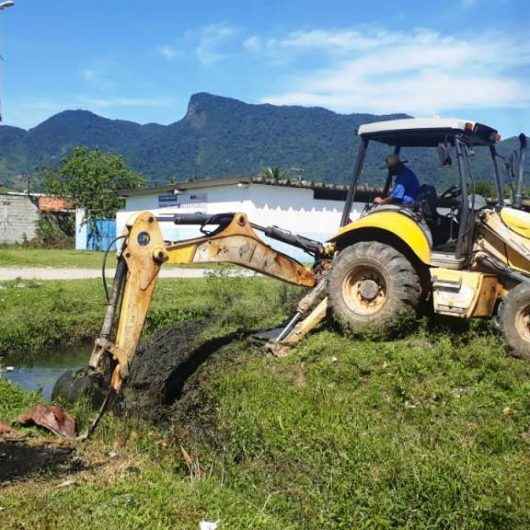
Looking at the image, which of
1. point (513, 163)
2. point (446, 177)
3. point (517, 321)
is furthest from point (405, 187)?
point (517, 321)

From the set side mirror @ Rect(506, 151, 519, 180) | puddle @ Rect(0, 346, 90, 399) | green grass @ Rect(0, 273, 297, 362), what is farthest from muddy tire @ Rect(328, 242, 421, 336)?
puddle @ Rect(0, 346, 90, 399)

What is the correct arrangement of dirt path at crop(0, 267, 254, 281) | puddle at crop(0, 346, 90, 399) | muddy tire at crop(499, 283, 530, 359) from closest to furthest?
1. muddy tire at crop(499, 283, 530, 359)
2. puddle at crop(0, 346, 90, 399)
3. dirt path at crop(0, 267, 254, 281)

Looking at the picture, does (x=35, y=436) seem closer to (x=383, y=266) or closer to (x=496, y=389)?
(x=383, y=266)

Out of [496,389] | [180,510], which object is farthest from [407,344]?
[180,510]

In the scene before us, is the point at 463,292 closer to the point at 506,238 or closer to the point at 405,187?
the point at 506,238

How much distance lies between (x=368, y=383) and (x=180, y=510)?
2.65 meters

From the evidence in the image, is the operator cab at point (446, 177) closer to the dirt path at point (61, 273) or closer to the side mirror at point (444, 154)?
the side mirror at point (444, 154)

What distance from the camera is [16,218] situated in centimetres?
4022

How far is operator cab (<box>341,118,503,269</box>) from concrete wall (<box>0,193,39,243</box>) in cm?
3433

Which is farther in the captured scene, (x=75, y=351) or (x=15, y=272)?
(x=15, y=272)

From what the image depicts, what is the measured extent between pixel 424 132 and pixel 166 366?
13.7ft

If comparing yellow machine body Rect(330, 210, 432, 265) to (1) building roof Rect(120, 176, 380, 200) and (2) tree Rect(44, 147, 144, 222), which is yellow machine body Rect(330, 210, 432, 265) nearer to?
(1) building roof Rect(120, 176, 380, 200)

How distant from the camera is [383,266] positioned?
8.08 meters

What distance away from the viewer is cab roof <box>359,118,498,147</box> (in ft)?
27.0
